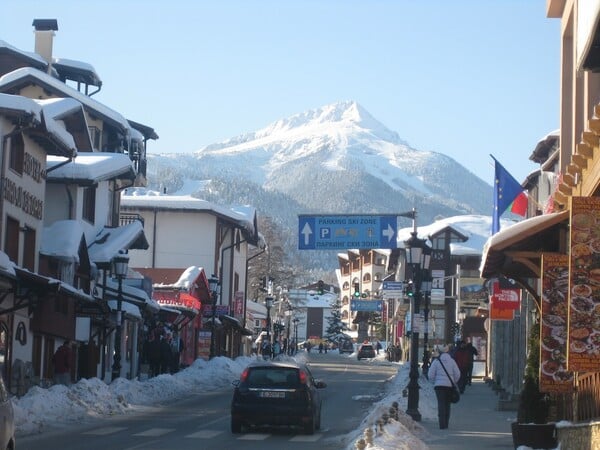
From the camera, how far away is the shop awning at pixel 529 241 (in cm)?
1944

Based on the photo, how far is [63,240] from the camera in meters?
40.9

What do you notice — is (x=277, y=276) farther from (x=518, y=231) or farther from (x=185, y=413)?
(x=518, y=231)

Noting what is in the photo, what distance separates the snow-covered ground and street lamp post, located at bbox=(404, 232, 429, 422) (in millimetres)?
635

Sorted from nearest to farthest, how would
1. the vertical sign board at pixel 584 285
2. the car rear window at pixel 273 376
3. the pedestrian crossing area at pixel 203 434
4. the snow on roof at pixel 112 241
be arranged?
the vertical sign board at pixel 584 285 < the pedestrian crossing area at pixel 203 434 < the car rear window at pixel 273 376 < the snow on roof at pixel 112 241

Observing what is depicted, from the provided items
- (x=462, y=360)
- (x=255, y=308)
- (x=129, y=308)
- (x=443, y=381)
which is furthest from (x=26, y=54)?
(x=255, y=308)

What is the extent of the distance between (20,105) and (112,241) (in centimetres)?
1464

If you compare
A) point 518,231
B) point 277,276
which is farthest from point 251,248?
point 518,231

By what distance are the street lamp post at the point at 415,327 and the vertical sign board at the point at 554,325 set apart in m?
11.0

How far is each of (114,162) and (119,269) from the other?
339 inches

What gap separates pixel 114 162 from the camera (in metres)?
45.4

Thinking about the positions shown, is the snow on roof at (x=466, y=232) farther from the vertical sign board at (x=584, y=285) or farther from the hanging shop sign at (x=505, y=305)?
the vertical sign board at (x=584, y=285)

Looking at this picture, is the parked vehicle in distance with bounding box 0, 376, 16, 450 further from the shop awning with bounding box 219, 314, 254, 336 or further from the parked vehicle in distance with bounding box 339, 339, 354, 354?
the parked vehicle in distance with bounding box 339, 339, 354, 354

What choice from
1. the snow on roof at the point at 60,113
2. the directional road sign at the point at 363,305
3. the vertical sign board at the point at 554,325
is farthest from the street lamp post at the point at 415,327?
the directional road sign at the point at 363,305

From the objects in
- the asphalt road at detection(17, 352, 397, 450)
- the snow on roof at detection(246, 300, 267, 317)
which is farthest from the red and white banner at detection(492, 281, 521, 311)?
the snow on roof at detection(246, 300, 267, 317)
